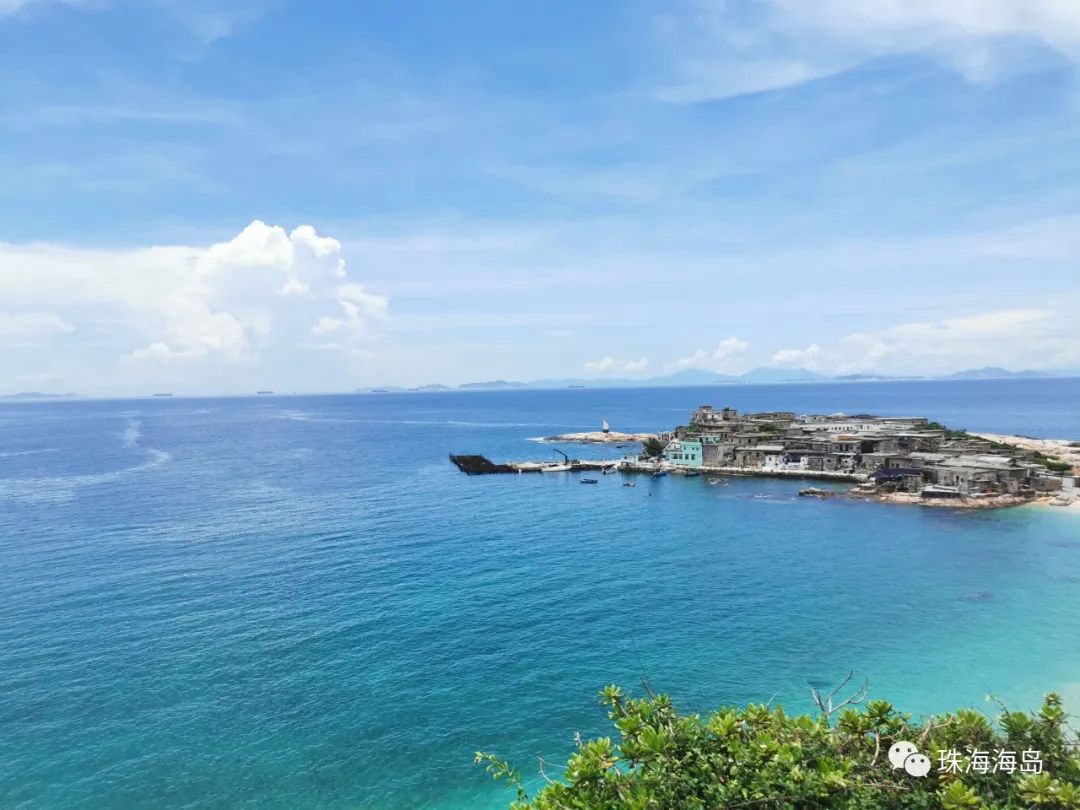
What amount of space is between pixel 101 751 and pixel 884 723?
27.6 m

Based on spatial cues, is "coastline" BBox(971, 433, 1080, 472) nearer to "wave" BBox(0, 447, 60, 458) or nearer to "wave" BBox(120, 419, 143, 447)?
"wave" BBox(120, 419, 143, 447)

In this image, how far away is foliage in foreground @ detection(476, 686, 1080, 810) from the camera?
11.8 meters

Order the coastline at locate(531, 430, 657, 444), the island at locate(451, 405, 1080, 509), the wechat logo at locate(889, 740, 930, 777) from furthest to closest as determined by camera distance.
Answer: the coastline at locate(531, 430, 657, 444)
the island at locate(451, 405, 1080, 509)
the wechat logo at locate(889, 740, 930, 777)

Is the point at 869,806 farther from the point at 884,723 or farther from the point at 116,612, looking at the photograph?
the point at 116,612

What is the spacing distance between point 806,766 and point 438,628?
25022 millimetres

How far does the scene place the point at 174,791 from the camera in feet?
72.5

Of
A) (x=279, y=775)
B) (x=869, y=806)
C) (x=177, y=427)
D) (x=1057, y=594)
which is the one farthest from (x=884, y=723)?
(x=177, y=427)

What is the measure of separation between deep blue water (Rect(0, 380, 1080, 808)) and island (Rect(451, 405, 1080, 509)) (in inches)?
304

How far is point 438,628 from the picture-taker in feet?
114

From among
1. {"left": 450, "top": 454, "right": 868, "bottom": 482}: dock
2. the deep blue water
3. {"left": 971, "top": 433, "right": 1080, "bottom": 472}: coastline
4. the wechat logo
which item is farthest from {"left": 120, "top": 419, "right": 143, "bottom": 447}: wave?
{"left": 971, "top": 433, "right": 1080, "bottom": 472}: coastline

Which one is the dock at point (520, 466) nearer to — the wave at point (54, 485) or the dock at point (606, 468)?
the dock at point (606, 468)

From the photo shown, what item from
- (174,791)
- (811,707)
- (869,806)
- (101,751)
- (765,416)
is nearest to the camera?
(869,806)

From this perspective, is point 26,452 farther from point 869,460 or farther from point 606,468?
point 869,460

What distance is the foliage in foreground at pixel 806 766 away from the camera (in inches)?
463
